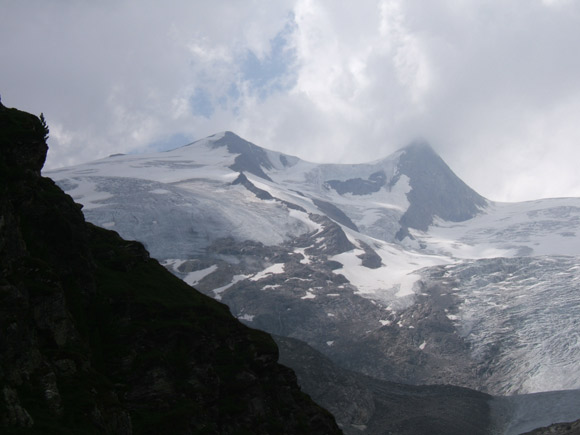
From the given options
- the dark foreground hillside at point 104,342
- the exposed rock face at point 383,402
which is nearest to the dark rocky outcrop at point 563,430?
the exposed rock face at point 383,402

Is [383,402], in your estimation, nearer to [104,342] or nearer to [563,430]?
[563,430]

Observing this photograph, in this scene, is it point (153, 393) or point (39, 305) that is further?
point (153, 393)

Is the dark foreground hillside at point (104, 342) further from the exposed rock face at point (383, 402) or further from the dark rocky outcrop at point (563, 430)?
the exposed rock face at point (383, 402)

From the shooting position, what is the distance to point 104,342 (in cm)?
4991

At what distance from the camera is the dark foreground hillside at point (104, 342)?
34.0 metres

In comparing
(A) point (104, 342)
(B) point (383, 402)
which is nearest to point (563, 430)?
(B) point (383, 402)

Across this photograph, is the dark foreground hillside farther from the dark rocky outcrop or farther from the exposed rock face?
the exposed rock face

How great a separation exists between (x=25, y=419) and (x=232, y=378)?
Answer: 27.2 m

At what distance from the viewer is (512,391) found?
194m

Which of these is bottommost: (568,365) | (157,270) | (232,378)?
(232,378)

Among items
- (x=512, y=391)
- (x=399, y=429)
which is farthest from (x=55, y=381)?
(x=512, y=391)

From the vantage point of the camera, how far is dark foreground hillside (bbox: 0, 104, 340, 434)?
3397 centimetres

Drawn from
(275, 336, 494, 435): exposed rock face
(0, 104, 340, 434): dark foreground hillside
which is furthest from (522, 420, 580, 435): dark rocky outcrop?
(0, 104, 340, 434): dark foreground hillside

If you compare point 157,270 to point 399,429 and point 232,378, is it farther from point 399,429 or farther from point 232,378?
point 399,429
